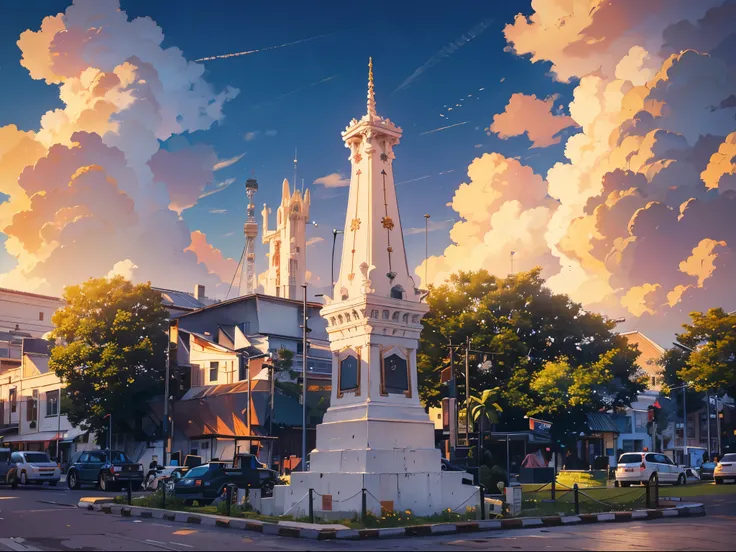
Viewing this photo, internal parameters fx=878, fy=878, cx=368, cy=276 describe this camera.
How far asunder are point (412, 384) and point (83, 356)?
3978 cm

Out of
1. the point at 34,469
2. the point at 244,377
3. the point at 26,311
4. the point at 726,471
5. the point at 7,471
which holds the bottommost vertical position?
the point at 7,471

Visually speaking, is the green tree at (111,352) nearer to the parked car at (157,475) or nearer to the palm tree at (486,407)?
the parked car at (157,475)

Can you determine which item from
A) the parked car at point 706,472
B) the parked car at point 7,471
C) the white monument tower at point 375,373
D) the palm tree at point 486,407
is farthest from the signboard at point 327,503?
the parked car at point 706,472

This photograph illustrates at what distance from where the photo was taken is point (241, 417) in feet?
186

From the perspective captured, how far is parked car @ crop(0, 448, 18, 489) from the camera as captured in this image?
46438 millimetres

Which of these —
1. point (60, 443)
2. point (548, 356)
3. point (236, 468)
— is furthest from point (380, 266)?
point (60, 443)

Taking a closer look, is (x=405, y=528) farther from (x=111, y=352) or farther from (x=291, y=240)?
(x=291, y=240)

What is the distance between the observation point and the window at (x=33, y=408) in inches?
3000

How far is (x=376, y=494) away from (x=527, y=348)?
3176 centimetres

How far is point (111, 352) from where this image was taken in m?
60.7

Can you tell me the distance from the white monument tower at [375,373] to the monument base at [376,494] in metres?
0.03

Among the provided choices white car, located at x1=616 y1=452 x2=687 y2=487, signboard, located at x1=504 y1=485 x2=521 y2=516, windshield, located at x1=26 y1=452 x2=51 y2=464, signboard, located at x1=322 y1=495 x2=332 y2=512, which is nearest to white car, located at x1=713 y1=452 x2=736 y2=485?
white car, located at x1=616 y1=452 x2=687 y2=487

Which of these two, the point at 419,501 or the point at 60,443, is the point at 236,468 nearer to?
the point at 419,501

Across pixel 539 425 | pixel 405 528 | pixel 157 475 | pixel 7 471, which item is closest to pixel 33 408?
pixel 7 471
